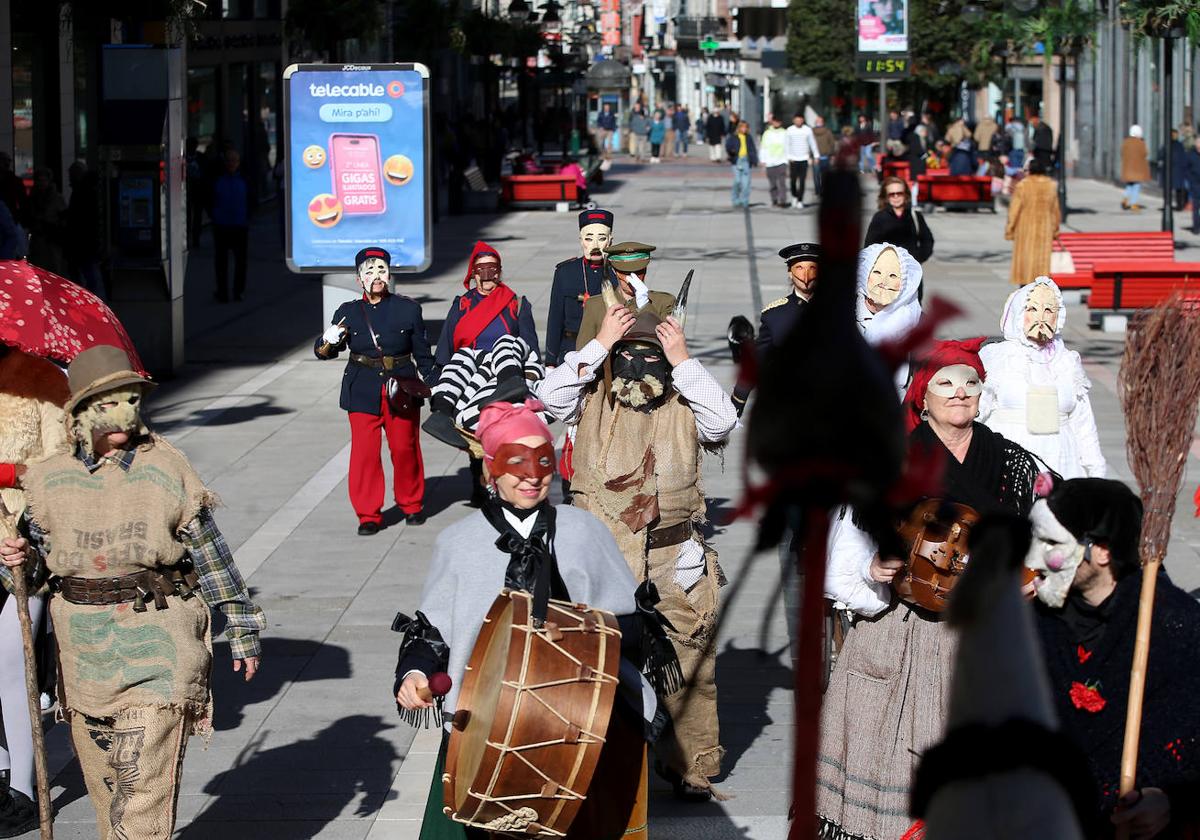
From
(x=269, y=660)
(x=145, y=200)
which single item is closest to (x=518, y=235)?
(x=145, y=200)

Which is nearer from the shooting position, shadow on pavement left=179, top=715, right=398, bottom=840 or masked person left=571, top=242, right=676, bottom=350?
shadow on pavement left=179, top=715, right=398, bottom=840

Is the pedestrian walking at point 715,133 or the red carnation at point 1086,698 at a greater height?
the pedestrian walking at point 715,133

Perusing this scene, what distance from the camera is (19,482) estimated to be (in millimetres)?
6137

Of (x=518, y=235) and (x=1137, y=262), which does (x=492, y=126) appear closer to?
(x=518, y=235)

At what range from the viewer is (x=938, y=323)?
900 mm

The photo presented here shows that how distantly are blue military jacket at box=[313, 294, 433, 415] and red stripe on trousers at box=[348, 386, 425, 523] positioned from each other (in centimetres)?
10

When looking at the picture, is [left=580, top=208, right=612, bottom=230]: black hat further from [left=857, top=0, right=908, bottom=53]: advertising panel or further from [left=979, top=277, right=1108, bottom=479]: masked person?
[left=857, top=0, right=908, bottom=53]: advertising panel

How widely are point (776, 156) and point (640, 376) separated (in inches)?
1188

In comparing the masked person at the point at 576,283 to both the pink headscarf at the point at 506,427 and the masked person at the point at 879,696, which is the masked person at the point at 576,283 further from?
the pink headscarf at the point at 506,427

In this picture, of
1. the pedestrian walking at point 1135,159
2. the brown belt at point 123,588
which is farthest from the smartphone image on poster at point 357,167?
the pedestrian walking at point 1135,159

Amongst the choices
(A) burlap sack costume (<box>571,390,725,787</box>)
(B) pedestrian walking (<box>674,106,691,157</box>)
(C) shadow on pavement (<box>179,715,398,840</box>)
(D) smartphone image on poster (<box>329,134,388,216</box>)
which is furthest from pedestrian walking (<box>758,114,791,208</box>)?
(A) burlap sack costume (<box>571,390,725,787</box>)

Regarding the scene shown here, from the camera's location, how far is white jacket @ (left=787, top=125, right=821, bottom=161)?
35.0 m

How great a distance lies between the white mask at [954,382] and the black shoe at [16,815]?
→ 3621 millimetres

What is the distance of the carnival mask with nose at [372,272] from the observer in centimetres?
1128
